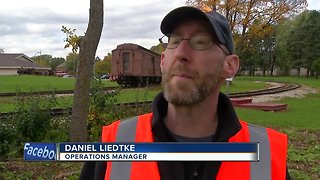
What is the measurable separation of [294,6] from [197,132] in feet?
134

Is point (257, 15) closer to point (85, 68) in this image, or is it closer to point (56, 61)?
point (85, 68)

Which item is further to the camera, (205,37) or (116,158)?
(205,37)

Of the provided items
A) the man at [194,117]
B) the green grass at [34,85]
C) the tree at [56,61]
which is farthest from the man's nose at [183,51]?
the tree at [56,61]

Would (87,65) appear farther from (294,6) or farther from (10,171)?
(294,6)

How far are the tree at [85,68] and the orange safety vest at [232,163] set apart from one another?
25.3 feet

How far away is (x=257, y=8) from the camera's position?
4012 centimetres

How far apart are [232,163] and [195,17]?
715 millimetres

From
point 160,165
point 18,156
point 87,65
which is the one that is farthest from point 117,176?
point 87,65

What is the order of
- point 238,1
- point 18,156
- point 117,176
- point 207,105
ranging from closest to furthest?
point 117,176, point 207,105, point 18,156, point 238,1

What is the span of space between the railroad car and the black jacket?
31.3 m

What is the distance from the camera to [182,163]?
6.34ft

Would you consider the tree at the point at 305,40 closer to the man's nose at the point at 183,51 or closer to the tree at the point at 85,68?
the tree at the point at 85,68

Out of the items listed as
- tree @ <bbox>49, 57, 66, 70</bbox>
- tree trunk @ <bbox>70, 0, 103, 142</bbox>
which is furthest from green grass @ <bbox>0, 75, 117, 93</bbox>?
tree @ <bbox>49, 57, 66, 70</bbox>

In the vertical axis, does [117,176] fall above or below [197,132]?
below
